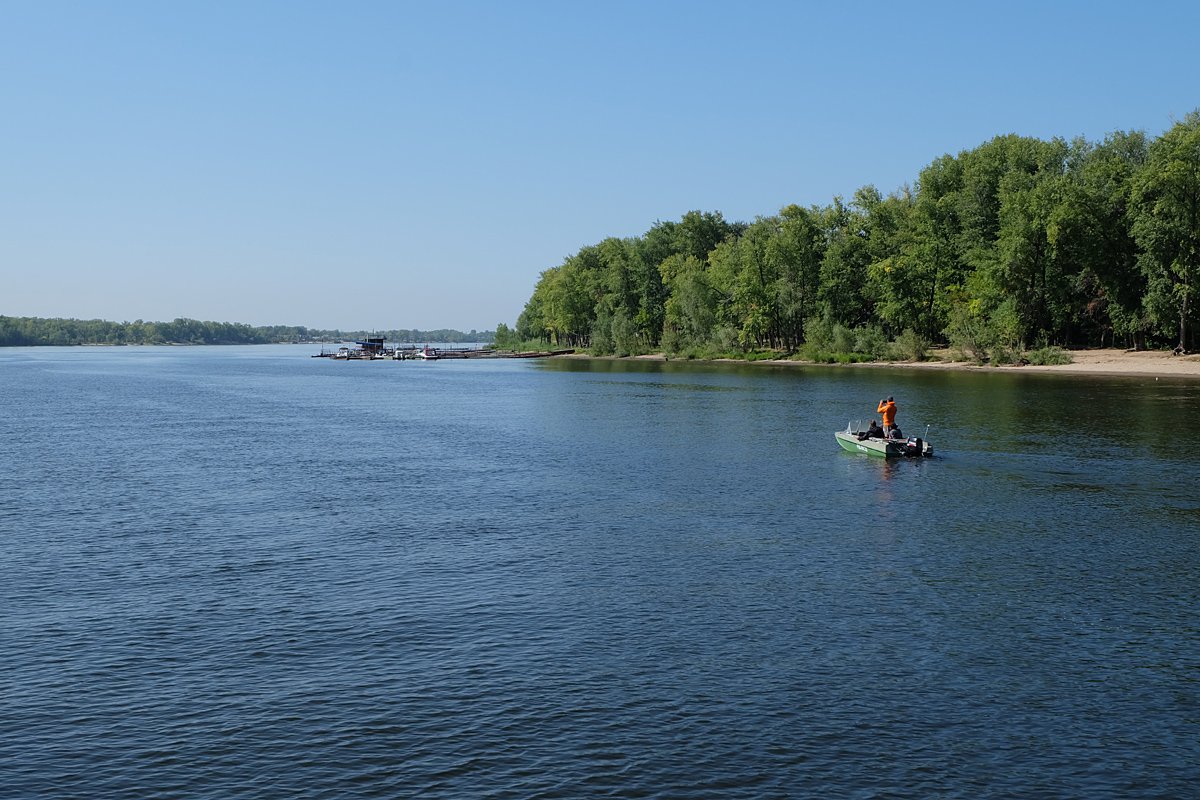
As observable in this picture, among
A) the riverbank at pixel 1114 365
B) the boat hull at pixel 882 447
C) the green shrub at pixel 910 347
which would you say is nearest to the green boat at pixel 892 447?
the boat hull at pixel 882 447

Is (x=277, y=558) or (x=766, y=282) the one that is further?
(x=766, y=282)

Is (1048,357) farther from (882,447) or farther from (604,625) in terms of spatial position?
(604,625)

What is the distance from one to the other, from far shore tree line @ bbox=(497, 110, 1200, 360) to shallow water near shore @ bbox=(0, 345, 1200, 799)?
222 feet

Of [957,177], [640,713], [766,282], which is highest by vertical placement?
[957,177]

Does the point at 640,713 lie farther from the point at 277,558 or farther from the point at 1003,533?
the point at 1003,533

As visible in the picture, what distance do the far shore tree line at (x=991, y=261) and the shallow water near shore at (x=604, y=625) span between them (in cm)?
6779

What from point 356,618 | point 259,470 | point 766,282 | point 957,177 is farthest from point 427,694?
point 766,282

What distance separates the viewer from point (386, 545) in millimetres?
32312

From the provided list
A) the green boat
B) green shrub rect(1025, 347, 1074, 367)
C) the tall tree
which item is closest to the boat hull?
the green boat

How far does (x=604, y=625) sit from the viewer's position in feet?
78.8

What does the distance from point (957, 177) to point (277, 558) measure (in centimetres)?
13105

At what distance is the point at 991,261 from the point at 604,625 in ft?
373

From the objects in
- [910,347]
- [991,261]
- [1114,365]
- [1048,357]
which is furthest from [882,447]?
[910,347]

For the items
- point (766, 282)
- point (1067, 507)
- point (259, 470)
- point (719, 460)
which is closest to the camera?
point (1067, 507)
